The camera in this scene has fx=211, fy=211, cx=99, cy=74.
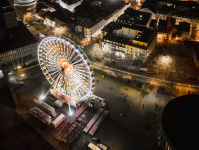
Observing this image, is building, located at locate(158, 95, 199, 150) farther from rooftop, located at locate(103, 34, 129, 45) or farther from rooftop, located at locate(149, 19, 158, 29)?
rooftop, located at locate(149, 19, 158, 29)

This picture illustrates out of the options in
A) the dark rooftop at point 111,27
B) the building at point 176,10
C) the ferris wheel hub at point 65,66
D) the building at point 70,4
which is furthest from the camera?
the building at point 70,4

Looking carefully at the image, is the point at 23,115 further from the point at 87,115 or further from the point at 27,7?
the point at 27,7

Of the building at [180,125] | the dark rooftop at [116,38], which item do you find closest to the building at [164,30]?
the dark rooftop at [116,38]

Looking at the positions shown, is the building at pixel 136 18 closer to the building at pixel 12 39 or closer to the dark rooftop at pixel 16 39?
the dark rooftop at pixel 16 39

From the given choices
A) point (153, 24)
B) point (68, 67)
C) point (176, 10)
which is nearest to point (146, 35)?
point (153, 24)

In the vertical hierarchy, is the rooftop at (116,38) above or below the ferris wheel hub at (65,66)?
below

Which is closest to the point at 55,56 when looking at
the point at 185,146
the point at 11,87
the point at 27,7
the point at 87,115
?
the point at 87,115

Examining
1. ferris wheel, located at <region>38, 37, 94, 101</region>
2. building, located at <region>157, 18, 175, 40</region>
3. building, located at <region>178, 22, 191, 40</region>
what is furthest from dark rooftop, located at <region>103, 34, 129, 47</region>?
ferris wheel, located at <region>38, 37, 94, 101</region>
